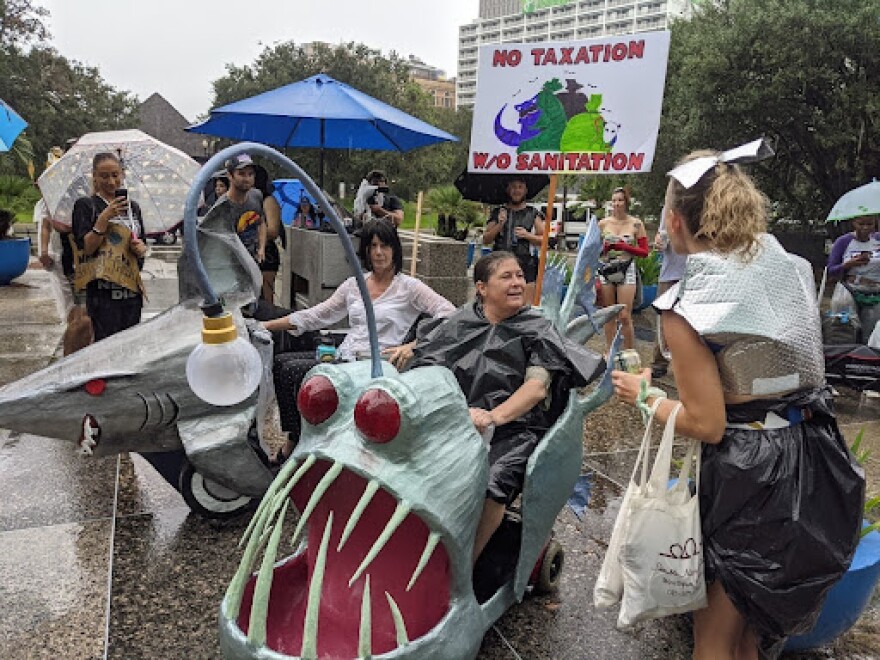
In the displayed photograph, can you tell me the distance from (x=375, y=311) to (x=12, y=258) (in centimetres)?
914

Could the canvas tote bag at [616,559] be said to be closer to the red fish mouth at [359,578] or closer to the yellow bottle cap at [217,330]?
the red fish mouth at [359,578]

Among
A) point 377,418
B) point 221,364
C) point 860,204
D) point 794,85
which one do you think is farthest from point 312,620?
point 794,85

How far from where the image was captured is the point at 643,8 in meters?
103

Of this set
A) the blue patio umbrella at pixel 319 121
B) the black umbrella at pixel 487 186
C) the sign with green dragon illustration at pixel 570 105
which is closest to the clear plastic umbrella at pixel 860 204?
the black umbrella at pixel 487 186

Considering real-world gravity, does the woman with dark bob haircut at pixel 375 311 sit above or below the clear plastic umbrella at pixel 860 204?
below

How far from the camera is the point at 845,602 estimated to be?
2652 millimetres

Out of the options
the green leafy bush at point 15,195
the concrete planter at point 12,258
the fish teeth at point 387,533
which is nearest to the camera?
the fish teeth at point 387,533

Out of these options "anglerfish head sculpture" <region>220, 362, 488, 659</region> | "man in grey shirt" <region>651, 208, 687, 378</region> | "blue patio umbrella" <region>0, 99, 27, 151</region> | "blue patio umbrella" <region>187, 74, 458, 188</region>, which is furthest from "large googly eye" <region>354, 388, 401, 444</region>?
"blue patio umbrella" <region>0, 99, 27, 151</region>

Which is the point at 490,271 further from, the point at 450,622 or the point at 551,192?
the point at 450,622

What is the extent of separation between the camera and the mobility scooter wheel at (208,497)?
354 centimetres

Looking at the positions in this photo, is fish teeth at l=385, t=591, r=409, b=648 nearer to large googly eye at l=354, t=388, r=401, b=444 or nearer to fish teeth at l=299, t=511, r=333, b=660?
fish teeth at l=299, t=511, r=333, b=660

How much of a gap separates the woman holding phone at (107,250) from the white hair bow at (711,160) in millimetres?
3418

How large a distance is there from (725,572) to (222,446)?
2081 mm

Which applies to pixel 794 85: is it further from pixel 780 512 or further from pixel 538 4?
pixel 780 512
